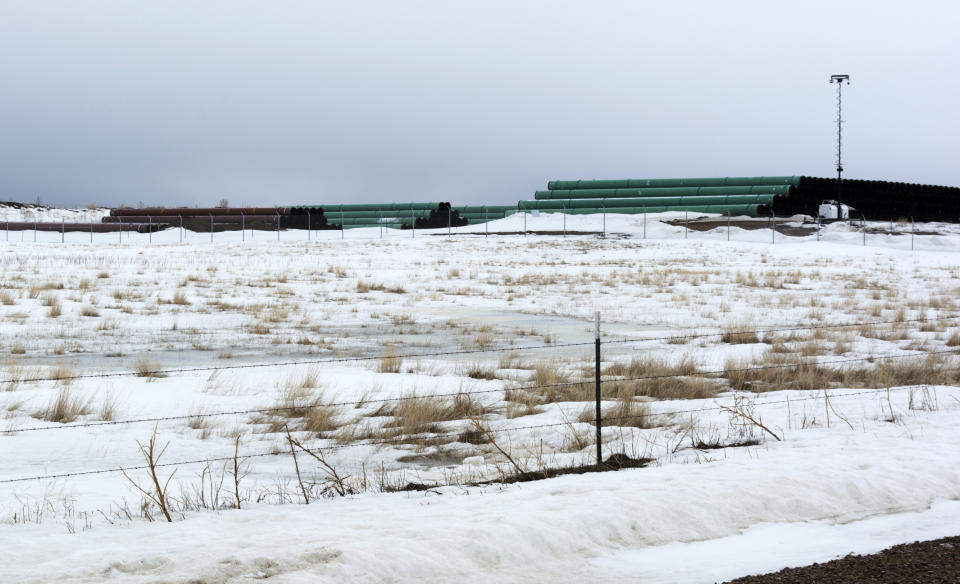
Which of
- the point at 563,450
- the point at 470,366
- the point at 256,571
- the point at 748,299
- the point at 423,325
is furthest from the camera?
the point at 748,299

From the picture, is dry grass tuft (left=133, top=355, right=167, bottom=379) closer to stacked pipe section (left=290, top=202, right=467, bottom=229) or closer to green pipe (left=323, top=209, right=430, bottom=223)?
stacked pipe section (left=290, top=202, right=467, bottom=229)

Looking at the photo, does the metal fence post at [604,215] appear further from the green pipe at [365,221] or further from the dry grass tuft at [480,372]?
the dry grass tuft at [480,372]

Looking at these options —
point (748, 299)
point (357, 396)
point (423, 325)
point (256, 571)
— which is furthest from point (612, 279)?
point (256, 571)

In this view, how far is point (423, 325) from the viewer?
63.7ft

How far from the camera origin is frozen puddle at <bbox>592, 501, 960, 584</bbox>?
5582 mm

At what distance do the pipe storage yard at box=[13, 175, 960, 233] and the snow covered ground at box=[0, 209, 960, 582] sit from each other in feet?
143

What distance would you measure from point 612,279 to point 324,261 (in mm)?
15315

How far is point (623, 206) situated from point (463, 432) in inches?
2490

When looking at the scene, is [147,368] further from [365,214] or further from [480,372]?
[365,214]

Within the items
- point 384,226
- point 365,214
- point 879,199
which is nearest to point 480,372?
point 384,226

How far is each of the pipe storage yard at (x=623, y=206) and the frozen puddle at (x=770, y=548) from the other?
59034 millimetres

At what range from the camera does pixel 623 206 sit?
2810 inches

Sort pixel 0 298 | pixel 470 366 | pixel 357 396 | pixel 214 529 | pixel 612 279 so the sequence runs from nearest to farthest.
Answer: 1. pixel 214 529
2. pixel 357 396
3. pixel 470 366
4. pixel 0 298
5. pixel 612 279

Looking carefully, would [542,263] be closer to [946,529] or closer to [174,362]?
[174,362]
